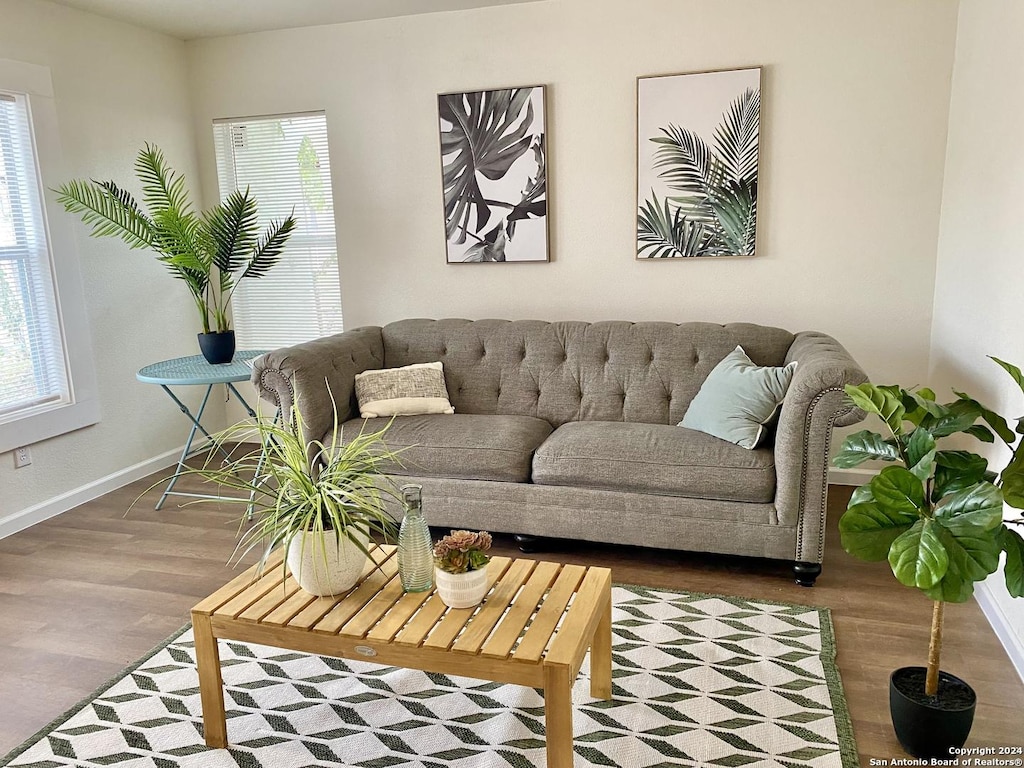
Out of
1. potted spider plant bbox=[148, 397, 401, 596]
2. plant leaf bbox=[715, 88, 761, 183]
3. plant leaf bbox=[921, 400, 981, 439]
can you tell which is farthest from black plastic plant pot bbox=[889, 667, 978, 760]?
plant leaf bbox=[715, 88, 761, 183]

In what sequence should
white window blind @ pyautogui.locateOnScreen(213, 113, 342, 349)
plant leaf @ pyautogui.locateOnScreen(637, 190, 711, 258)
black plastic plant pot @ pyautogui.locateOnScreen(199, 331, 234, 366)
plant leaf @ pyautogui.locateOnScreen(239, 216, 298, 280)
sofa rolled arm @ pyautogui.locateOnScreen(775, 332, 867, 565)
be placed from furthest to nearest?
1. white window blind @ pyautogui.locateOnScreen(213, 113, 342, 349)
2. plant leaf @ pyautogui.locateOnScreen(239, 216, 298, 280)
3. black plastic plant pot @ pyautogui.locateOnScreen(199, 331, 234, 366)
4. plant leaf @ pyautogui.locateOnScreen(637, 190, 711, 258)
5. sofa rolled arm @ pyautogui.locateOnScreen(775, 332, 867, 565)

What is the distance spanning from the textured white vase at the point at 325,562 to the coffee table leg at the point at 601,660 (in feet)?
2.29

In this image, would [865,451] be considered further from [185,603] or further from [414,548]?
[185,603]

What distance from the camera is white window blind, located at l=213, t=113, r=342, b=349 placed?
4.52 meters

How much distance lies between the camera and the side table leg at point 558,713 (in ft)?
5.65

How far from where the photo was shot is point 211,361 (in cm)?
402

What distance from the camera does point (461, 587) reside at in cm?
193

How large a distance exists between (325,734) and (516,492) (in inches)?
49.8

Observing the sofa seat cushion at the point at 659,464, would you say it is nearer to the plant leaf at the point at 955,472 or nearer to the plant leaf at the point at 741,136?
the plant leaf at the point at 955,472

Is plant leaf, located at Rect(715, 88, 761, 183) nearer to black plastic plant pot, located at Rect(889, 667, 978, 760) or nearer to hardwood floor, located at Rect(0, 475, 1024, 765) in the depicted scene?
hardwood floor, located at Rect(0, 475, 1024, 765)

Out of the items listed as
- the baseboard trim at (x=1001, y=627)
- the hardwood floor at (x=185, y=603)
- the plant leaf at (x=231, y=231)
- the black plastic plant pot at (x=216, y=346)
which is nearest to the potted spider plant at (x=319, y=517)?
the hardwood floor at (x=185, y=603)

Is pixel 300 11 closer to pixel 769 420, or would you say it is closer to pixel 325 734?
pixel 769 420

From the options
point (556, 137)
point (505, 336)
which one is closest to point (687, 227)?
point (556, 137)

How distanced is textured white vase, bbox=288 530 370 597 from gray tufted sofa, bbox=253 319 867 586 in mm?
1171
